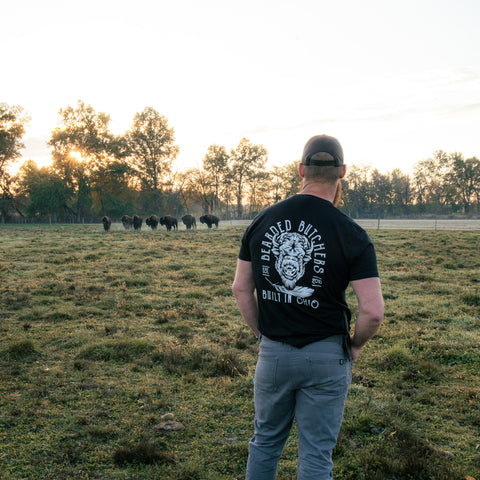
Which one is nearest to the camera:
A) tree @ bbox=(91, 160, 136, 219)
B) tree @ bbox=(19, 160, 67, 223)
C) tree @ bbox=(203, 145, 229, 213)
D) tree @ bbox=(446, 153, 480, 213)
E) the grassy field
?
the grassy field

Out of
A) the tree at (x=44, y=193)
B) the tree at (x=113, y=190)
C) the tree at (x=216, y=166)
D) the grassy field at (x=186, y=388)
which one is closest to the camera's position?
the grassy field at (x=186, y=388)

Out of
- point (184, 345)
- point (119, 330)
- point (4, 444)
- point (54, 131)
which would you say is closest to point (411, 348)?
point (184, 345)

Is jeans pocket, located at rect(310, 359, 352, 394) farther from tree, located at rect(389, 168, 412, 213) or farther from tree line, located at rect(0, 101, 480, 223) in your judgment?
tree, located at rect(389, 168, 412, 213)

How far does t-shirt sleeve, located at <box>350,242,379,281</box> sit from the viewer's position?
2.18 meters

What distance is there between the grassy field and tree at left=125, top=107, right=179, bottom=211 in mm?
57968

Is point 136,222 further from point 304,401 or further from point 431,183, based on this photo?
point 431,183

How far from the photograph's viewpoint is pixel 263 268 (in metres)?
2.42

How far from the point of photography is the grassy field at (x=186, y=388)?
3.71 m

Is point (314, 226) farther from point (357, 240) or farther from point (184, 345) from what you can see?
point (184, 345)

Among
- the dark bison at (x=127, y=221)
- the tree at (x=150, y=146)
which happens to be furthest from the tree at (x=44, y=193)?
the dark bison at (x=127, y=221)

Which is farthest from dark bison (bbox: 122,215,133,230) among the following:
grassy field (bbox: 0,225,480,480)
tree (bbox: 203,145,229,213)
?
tree (bbox: 203,145,229,213)

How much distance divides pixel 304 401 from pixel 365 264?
805mm

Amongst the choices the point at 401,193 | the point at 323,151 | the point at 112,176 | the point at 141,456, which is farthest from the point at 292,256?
the point at 401,193

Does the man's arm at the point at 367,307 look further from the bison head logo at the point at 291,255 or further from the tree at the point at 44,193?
the tree at the point at 44,193
